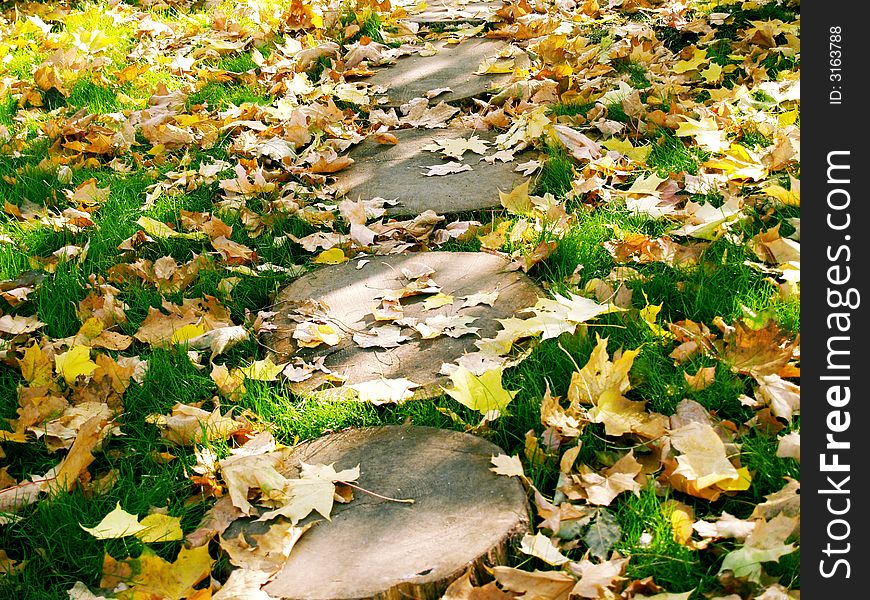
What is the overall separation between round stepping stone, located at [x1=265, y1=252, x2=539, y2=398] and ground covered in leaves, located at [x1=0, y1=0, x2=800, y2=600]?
3 centimetres

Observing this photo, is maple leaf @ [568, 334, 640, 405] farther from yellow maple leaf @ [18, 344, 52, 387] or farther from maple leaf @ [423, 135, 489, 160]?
maple leaf @ [423, 135, 489, 160]

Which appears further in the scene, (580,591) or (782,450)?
(782,450)

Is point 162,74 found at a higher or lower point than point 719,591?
higher

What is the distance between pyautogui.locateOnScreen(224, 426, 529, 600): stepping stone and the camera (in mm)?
1568

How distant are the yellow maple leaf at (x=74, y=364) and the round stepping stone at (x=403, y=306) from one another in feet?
1.67

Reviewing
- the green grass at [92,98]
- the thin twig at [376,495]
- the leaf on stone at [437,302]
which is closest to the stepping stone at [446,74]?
the green grass at [92,98]

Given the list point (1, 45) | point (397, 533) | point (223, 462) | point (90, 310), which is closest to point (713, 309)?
point (397, 533)

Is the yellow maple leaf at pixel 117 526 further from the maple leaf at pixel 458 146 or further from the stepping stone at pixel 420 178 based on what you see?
the maple leaf at pixel 458 146

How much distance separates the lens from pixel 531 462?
1879 millimetres

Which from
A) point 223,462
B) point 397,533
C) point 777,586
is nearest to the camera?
point 777,586

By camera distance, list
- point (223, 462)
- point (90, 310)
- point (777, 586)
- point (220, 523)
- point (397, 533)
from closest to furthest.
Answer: point (777, 586) → point (397, 533) → point (220, 523) → point (223, 462) → point (90, 310)
